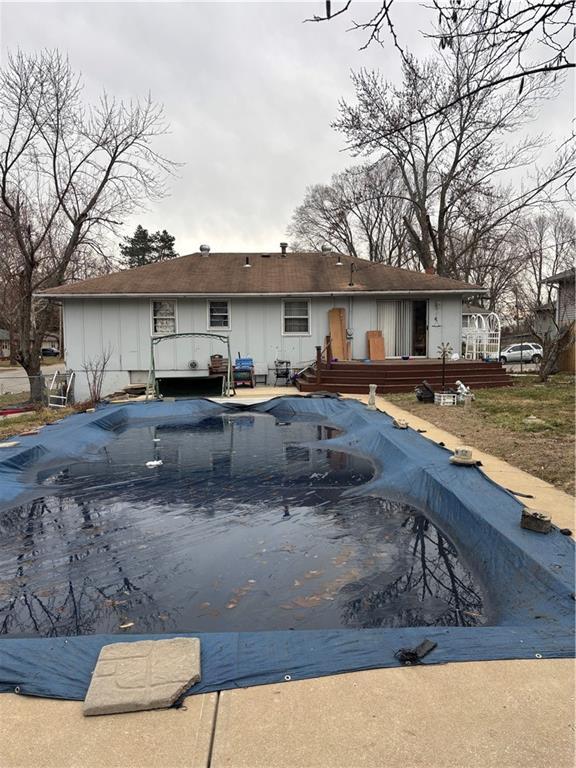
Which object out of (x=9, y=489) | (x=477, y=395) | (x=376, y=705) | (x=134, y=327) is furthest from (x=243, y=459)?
(x=134, y=327)

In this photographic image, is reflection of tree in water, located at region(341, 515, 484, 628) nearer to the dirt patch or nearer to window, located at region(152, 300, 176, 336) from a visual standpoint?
the dirt patch

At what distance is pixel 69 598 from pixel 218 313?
12.7 m

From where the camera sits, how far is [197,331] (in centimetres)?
1502

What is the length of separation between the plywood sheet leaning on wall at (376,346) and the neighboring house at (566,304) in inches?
311

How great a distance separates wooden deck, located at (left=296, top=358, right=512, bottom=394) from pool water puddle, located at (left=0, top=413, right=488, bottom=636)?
7026 mm

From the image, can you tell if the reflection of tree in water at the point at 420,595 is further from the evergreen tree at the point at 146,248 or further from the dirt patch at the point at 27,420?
the evergreen tree at the point at 146,248

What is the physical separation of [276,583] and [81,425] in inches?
244

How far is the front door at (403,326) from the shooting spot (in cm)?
1541

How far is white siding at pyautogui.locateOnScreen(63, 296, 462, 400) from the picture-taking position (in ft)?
47.8

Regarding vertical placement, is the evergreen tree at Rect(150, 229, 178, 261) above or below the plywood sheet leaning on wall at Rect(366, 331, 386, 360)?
above

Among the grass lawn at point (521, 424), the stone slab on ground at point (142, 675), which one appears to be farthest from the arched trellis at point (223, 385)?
the stone slab on ground at point (142, 675)

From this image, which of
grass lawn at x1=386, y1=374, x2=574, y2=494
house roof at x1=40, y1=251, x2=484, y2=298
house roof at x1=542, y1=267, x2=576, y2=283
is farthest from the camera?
house roof at x1=542, y1=267, x2=576, y2=283

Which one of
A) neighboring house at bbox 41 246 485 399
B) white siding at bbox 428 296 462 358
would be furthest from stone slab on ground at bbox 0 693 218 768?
white siding at bbox 428 296 462 358

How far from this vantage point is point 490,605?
2.89 m
